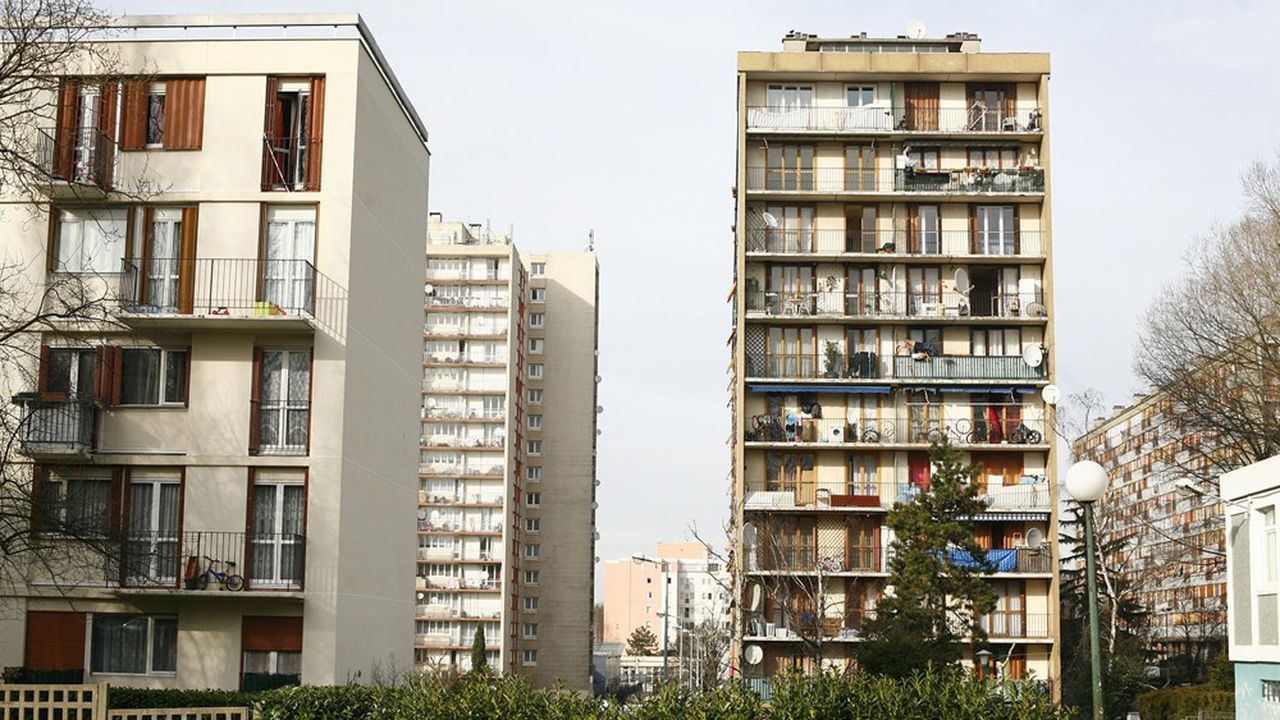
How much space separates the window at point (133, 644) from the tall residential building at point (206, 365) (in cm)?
4

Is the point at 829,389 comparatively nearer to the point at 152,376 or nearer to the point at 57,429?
the point at 152,376

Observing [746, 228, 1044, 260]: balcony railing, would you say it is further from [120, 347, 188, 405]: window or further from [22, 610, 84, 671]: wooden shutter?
[22, 610, 84, 671]: wooden shutter

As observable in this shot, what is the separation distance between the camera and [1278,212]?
44219mm

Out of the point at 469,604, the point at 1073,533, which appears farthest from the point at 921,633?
the point at 469,604

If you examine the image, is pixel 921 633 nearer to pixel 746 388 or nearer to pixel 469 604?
pixel 746 388

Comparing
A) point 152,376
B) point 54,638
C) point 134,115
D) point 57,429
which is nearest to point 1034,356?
point 152,376

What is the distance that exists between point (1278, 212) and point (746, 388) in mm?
19593

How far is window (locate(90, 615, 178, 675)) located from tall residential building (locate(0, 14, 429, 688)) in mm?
41

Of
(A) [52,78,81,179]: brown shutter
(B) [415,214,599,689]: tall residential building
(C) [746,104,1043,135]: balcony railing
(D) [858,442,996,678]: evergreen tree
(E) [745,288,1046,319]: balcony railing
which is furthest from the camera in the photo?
(B) [415,214,599,689]: tall residential building

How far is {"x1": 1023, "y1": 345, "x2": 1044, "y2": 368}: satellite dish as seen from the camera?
54469 millimetres

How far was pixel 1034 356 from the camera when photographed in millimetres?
54469

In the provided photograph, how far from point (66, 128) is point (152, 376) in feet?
17.6

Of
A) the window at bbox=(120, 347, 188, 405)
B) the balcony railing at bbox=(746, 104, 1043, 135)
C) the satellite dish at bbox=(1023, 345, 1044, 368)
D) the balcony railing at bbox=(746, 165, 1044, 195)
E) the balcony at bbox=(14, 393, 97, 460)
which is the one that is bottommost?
the balcony at bbox=(14, 393, 97, 460)

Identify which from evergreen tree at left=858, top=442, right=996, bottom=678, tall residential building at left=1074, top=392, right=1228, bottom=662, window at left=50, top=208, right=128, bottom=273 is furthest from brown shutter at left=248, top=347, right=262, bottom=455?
tall residential building at left=1074, top=392, right=1228, bottom=662
